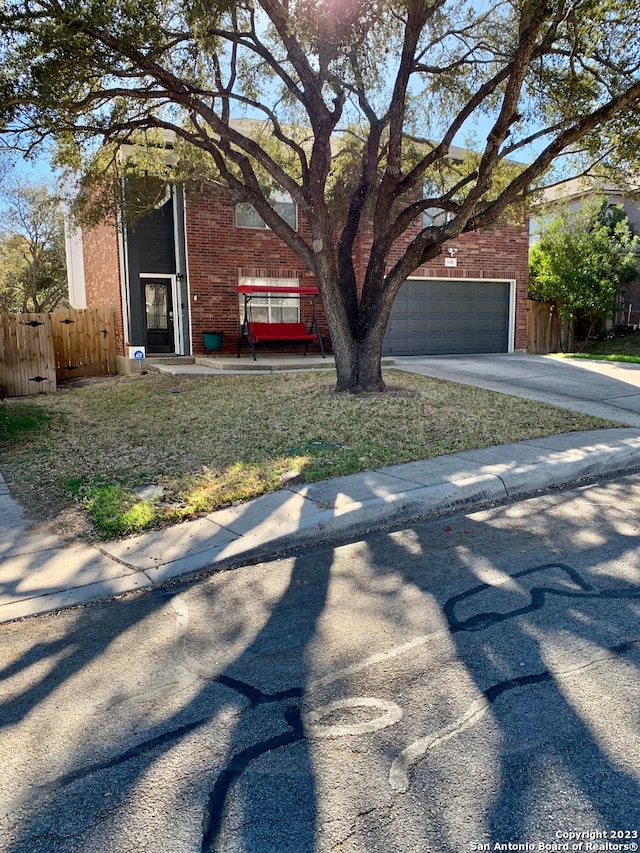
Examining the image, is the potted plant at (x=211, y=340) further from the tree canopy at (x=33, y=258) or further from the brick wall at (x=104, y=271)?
the tree canopy at (x=33, y=258)

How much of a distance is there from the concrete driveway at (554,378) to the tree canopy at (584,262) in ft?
13.6

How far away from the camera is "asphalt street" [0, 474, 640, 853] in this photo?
7.09 feet

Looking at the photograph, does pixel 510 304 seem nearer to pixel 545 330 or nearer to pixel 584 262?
pixel 545 330

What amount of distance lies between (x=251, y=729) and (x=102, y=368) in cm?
1465

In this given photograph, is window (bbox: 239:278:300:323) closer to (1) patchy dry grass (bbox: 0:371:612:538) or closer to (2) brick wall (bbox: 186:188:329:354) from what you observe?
(2) brick wall (bbox: 186:188:329:354)

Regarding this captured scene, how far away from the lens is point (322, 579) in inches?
168

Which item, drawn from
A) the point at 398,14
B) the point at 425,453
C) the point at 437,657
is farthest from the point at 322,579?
the point at 398,14

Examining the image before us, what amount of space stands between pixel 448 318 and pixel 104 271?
A: 33.1 ft

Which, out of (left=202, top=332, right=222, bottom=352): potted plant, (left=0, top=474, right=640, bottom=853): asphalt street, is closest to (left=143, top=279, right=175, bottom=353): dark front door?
(left=202, top=332, right=222, bottom=352): potted plant

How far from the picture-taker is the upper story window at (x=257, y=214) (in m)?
16.3

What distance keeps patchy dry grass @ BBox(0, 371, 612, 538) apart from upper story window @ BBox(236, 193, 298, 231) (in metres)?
6.33

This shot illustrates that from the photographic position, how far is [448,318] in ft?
62.1

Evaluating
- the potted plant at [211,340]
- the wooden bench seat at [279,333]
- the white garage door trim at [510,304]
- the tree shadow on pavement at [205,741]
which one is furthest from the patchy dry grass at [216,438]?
the white garage door trim at [510,304]

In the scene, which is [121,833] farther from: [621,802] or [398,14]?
[398,14]
